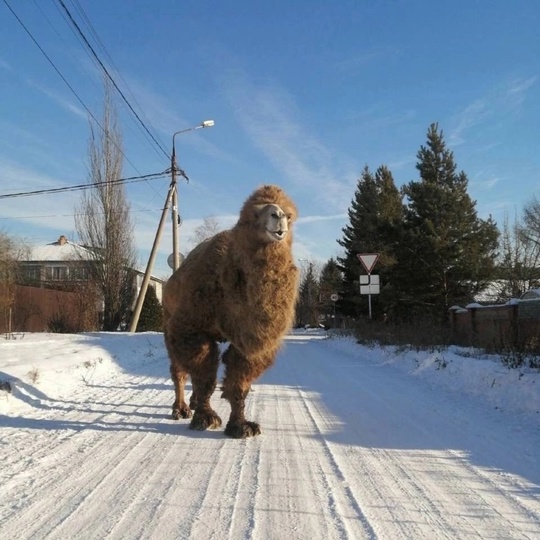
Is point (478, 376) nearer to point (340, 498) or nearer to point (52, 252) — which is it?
point (340, 498)

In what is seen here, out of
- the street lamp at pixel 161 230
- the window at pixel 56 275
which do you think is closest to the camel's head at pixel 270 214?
the street lamp at pixel 161 230

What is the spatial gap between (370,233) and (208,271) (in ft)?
122

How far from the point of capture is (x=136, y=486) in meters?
4.02

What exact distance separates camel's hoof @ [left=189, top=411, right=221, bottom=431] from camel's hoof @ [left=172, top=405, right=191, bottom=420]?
0.68 m

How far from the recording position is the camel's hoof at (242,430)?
5457mm

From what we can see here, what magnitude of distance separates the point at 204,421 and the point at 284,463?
1471 millimetres

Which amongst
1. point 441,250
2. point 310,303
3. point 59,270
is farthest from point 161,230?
Result: point 310,303

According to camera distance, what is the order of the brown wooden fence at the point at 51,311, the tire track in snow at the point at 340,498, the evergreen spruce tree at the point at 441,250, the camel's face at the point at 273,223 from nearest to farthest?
the tire track in snow at the point at 340,498 → the camel's face at the point at 273,223 → the brown wooden fence at the point at 51,311 → the evergreen spruce tree at the point at 441,250

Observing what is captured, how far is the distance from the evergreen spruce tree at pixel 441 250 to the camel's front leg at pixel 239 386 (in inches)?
963

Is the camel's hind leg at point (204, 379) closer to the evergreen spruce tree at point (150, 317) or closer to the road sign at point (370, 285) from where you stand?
the road sign at point (370, 285)

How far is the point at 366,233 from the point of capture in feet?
142

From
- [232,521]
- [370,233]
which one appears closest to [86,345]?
[232,521]

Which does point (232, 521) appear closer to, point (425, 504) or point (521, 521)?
point (425, 504)

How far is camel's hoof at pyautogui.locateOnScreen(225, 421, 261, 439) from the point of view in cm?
546
